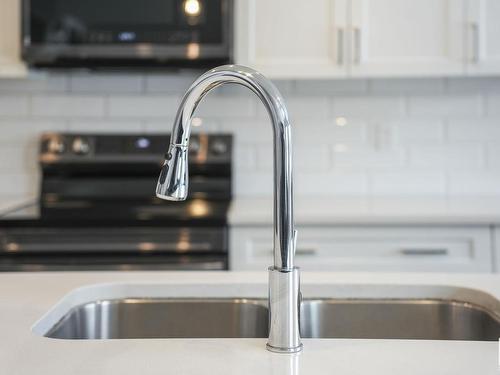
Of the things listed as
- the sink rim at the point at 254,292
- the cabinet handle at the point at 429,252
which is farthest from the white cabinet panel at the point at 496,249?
the sink rim at the point at 254,292

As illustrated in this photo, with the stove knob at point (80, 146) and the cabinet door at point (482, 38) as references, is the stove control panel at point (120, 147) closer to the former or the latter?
the stove knob at point (80, 146)

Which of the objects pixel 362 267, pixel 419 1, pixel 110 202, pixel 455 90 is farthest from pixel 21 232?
pixel 455 90

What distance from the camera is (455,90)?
263 cm

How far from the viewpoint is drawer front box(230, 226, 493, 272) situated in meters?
2.10

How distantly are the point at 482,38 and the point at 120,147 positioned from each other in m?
1.52

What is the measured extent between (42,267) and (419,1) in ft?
5.51

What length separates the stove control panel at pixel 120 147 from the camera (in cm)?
262

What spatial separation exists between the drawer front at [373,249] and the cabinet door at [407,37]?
63 cm

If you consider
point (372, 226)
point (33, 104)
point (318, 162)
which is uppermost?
point (33, 104)

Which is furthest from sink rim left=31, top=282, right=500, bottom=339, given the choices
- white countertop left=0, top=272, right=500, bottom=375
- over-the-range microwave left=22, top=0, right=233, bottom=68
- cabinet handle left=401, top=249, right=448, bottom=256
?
over-the-range microwave left=22, top=0, right=233, bottom=68

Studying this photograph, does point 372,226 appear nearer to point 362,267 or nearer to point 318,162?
point 362,267

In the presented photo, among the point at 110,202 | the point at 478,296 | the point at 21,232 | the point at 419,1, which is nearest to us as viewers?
the point at 478,296

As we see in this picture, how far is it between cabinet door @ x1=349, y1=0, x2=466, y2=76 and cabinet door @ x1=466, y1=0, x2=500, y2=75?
0.10 ft

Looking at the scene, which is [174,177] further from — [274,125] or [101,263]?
[101,263]
